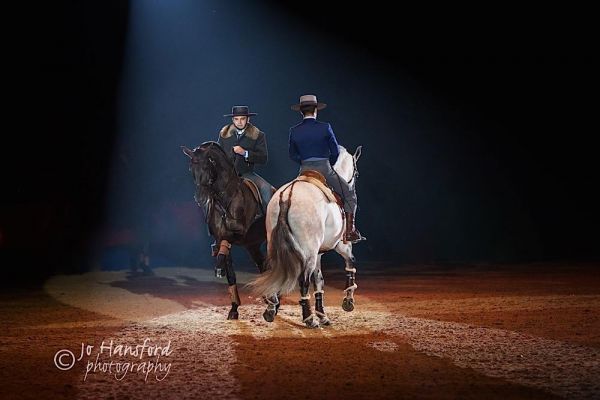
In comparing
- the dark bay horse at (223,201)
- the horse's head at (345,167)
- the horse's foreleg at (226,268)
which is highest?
the horse's head at (345,167)

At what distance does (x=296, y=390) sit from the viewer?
19.4 feet

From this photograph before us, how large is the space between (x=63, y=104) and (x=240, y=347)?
60.8ft

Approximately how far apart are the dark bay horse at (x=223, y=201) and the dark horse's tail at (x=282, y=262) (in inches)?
44.9

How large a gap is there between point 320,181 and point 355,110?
19.0 metres

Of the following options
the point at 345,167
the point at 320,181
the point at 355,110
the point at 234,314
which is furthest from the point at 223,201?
the point at 355,110

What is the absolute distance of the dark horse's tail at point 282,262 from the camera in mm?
8844

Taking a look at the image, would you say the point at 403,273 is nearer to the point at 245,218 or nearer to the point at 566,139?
the point at 245,218

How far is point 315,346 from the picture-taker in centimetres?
796

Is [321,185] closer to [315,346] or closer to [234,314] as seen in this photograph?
[234,314]

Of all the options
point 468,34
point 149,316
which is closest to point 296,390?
point 149,316

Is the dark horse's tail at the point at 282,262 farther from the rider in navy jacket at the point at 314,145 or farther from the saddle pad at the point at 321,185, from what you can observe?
the rider in navy jacket at the point at 314,145

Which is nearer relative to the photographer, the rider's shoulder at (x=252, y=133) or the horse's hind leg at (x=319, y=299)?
the horse's hind leg at (x=319, y=299)

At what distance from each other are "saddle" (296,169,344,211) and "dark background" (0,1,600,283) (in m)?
13.5

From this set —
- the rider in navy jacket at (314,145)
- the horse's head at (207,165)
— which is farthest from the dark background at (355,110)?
the rider in navy jacket at (314,145)
